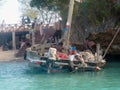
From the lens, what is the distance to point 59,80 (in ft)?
101

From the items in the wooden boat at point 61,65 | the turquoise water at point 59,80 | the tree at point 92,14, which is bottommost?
the turquoise water at point 59,80

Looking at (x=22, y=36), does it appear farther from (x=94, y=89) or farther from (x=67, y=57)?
(x=94, y=89)

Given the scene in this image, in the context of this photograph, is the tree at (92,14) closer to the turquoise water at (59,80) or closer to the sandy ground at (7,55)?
the turquoise water at (59,80)

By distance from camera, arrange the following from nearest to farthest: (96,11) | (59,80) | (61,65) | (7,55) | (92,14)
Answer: (59,80), (61,65), (96,11), (92,14), (7,55)

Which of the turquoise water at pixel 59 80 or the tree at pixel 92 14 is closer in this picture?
the turquoise water at pixel 59 80

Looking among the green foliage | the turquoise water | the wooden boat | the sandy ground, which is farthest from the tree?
the sandy ground

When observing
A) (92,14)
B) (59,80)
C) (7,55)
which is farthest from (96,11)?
(7,55)

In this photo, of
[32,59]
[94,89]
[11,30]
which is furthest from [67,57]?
[11,30]

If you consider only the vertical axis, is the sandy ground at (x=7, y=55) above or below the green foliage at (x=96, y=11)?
below

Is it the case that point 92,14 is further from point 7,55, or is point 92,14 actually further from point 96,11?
point 7,55

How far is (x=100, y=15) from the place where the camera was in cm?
4009

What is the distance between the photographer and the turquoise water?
28.0 metres

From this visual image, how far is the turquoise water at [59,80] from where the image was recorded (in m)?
28.0

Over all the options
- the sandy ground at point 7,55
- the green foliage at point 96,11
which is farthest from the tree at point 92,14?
the sandy ground at point 7,55
